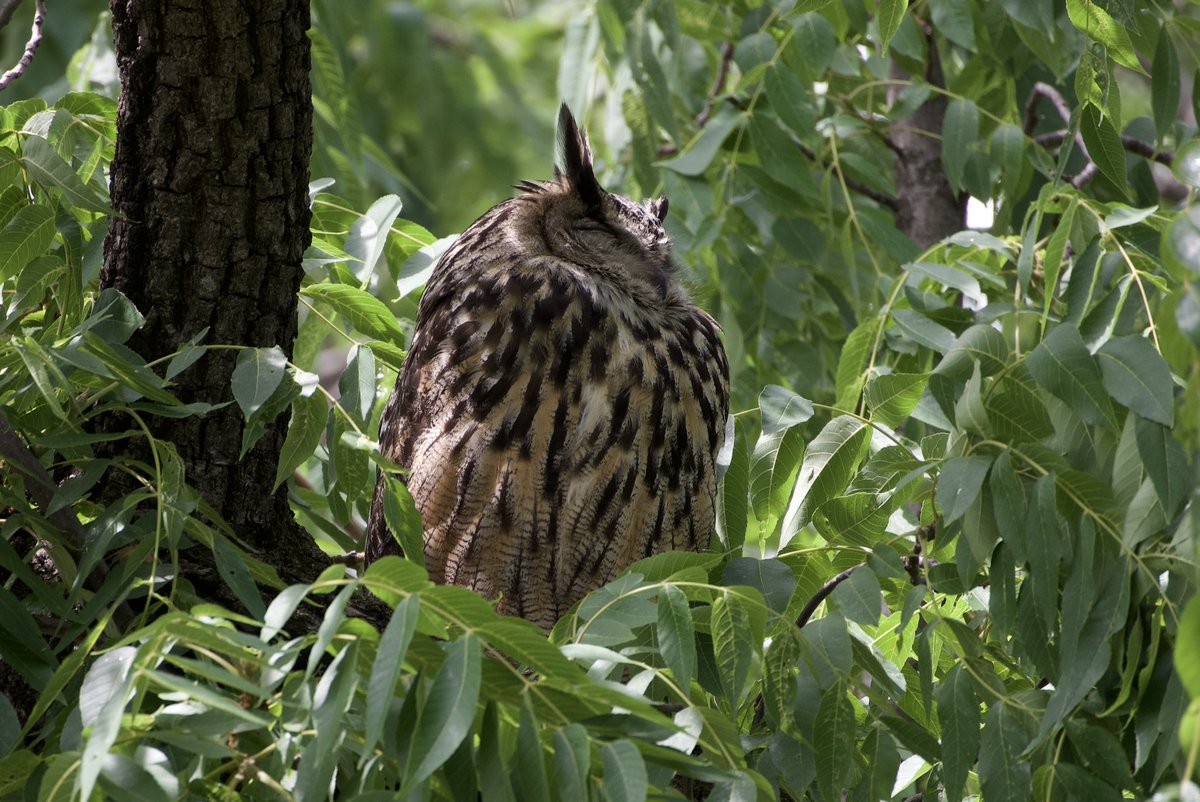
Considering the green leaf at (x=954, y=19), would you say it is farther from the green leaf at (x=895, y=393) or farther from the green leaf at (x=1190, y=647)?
the green leaf at (x=1190, y=647)

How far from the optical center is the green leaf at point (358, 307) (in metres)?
2.04

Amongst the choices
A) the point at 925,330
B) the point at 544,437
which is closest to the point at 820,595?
the point at 925,330

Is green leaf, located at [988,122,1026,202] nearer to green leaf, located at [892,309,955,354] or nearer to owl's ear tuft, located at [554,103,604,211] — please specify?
green leaf, located at [892,309,955,354]

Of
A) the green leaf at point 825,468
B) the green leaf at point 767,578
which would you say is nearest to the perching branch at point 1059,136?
the green leaf at point 825,468

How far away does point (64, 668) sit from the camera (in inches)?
50.8

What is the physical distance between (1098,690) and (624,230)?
1.31 meters

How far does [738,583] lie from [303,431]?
1.94ft

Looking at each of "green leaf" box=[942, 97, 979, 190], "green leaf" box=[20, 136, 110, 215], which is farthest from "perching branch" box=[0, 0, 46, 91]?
"green leaf" box=[942, 97, 979, 190]

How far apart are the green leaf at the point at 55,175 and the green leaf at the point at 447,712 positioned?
84 centimetres

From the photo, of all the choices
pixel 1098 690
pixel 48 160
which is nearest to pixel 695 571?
pixel 1098 690

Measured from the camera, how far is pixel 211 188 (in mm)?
1881

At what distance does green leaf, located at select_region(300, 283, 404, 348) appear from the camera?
6.70ft

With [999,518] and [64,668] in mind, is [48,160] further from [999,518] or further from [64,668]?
[999,518]

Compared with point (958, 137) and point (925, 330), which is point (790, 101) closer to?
point (958, 137)
